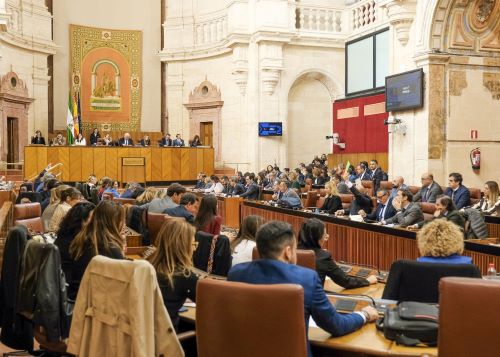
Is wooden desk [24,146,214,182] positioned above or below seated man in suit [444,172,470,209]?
above

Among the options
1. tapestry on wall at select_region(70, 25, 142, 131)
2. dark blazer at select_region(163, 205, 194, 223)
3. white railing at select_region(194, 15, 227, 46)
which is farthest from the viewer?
tapestry on wall at select_region(70, 25, 142, 131)

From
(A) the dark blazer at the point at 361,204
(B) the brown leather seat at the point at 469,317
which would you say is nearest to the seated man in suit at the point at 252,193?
(A) the dark blazer at the point at 361,204

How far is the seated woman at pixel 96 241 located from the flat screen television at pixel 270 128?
1364 centimetres

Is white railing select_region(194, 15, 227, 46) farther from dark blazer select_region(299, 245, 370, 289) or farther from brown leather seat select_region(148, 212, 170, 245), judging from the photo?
dark blazer select_region(299, 245, 370, 289)

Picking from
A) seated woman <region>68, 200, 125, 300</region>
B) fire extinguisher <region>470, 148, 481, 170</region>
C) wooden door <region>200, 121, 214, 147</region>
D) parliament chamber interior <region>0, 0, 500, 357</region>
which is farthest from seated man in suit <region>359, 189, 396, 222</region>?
wooden door <region>200, 121, 214, 147</region>

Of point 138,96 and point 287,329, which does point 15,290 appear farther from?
point 138,96

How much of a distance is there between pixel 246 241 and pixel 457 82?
7.89 meters

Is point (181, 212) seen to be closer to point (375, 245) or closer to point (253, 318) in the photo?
point (375, 245)

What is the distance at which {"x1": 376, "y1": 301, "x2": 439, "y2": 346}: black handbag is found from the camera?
253 cm

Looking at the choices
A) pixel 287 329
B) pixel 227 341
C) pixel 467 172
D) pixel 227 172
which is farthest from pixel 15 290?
pixel 227 172

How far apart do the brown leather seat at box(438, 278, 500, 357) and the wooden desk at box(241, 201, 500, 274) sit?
3027mm

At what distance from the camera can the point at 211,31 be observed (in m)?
19.5

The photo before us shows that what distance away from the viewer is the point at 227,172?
1864 centimetres

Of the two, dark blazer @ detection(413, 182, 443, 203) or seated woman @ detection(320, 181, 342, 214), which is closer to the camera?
dark blazer @ detection(413, 182, 443, 203)
